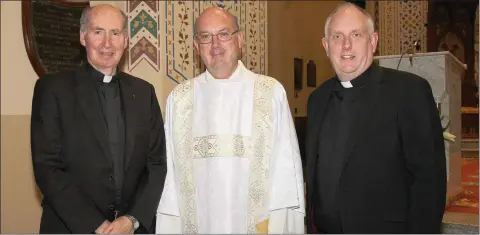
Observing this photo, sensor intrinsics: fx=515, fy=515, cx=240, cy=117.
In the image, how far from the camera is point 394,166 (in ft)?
8.24

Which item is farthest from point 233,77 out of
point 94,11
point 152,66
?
point 152,66

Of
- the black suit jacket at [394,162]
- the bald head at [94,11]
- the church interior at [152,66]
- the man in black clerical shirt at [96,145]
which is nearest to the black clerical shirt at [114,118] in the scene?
the man in black clerical shirt at [96,145]

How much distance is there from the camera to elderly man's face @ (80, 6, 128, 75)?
2.73 metres

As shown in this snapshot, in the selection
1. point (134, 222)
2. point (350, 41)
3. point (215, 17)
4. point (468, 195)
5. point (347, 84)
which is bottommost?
point (468, 195)

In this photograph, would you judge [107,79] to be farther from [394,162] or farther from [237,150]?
[394,162]

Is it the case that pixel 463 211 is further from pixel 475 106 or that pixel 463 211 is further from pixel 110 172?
pixel 475 106

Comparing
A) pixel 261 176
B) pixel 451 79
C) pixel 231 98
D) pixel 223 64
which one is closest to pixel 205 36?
pixel 223 64

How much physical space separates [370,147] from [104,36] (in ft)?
4.90

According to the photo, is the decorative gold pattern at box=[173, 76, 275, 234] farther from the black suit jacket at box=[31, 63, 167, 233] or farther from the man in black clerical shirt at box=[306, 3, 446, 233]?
the man in black clerical shirt at box=[306, 3, 446, 233]

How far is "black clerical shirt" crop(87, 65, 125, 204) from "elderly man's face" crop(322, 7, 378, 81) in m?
1.19

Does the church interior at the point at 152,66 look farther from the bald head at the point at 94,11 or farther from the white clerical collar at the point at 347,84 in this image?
the bald head at the point at 94,11

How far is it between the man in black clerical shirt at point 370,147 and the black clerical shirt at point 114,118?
1.01 metres

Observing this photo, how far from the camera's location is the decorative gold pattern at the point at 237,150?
2904mm

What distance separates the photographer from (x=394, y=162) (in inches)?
98.7
